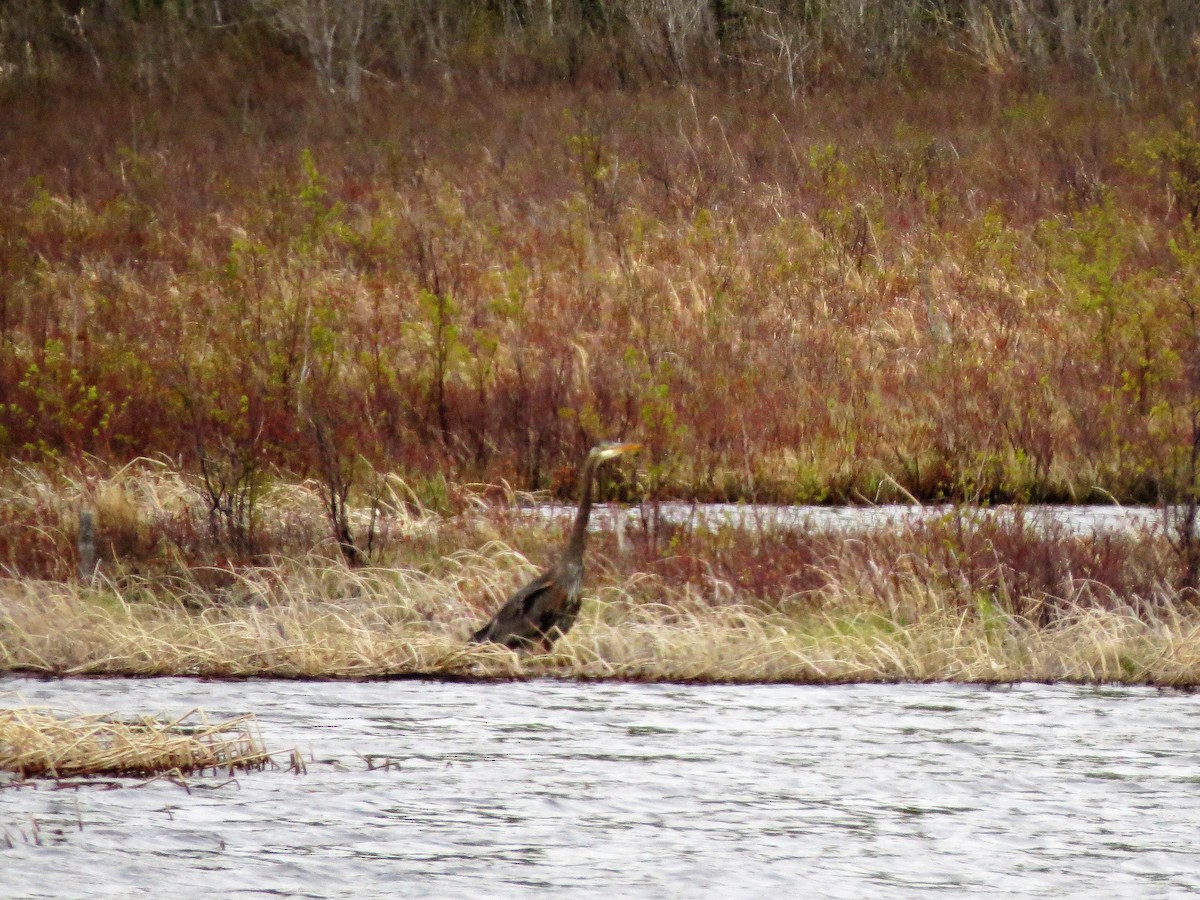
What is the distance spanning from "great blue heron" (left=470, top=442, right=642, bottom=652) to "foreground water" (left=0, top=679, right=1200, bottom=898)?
0.71ft

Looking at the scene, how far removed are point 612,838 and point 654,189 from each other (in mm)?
15423

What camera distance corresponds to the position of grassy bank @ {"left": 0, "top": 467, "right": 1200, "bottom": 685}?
27.2 feet

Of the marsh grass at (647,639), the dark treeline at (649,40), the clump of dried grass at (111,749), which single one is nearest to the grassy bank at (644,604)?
the marsh grass at (647,639)

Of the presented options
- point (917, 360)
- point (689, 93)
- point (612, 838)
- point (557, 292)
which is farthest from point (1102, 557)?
point (689, 93)

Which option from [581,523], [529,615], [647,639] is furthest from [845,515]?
[581,523]

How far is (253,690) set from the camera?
7973mm

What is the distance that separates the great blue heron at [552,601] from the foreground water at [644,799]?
0.22 m

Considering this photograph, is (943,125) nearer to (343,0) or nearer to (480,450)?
(343,0)

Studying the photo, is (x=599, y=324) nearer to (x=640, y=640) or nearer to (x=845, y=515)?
(x=845, y=515)

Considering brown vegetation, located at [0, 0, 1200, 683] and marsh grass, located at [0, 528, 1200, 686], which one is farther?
brown vegetation, located at [0, 0, 1200, 683]

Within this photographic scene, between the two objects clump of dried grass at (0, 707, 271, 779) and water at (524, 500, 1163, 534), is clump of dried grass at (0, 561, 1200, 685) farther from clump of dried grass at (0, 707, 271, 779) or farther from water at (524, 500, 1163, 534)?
clump of dried grass at (0, 707, 271, 779)

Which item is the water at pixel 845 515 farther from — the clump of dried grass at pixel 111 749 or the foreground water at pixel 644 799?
the clump of dried grass at pixel 111 749

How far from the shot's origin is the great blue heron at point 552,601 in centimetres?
776

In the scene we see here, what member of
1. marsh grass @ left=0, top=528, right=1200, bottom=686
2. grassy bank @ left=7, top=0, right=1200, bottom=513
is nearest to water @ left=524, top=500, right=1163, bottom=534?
grassy bank @ left=7, top=0, right=1200, bottom=513
